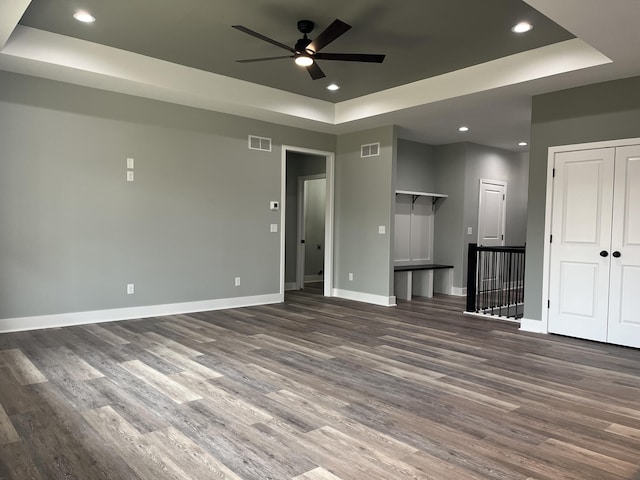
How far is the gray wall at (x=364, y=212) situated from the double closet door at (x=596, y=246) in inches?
97.4

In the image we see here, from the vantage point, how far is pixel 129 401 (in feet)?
9.91

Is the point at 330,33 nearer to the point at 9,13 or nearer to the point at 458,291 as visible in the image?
the point at 9,13

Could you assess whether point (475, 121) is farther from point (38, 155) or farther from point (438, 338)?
point (38, 155)

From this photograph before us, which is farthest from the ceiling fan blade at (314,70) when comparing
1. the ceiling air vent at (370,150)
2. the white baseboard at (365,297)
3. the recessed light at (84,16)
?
the white baseboard at (365,297)

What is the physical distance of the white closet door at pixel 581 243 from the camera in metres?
4.80

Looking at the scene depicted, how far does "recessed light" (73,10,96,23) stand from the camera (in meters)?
4.04

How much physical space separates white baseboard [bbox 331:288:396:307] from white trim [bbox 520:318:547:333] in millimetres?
2035

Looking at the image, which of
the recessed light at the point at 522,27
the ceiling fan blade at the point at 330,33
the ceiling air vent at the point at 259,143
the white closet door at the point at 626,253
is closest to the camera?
the ceiling fan blade at the point at 330,33

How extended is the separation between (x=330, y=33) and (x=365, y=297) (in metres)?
4.57

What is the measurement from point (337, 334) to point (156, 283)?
2493 mm

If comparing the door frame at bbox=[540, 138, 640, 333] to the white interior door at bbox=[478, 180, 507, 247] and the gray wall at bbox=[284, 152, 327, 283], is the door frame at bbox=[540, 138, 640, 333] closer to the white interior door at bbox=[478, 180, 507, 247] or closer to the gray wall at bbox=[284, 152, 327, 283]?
the white interior door at bbox=[478, 180, 507, 247]

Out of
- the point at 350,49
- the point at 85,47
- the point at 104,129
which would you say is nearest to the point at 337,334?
the point at 350,49

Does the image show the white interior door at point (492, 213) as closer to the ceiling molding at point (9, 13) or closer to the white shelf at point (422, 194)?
the white shelf at point (422, 194)

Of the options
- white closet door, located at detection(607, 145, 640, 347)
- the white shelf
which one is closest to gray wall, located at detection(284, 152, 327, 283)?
the white shelf
